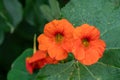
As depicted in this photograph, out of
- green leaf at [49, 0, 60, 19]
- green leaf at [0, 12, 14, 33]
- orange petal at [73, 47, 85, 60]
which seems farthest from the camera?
green leaf at [0, 12, 14, 33]

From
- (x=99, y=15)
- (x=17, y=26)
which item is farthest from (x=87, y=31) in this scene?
(x=17, y=26)

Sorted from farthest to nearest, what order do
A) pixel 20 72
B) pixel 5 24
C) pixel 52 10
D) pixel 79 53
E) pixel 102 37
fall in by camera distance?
pixel 5 24, pixel 52 10, pixel 20 72, pixel 102 37, pixel 79 53

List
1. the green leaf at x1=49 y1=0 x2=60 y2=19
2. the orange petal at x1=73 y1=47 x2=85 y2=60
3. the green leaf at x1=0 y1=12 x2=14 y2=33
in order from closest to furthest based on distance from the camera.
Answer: the orange petal at x1=73 y1=47 x2=85 y2=60 < the green leaf at x1=49 y1=0 x2=60 y2=19 < the green leaf at x1=0 y1=12 x2=14 y2=33

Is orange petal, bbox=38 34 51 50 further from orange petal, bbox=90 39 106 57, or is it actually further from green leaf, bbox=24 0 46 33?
green leaf, bbox=24 0 46 33

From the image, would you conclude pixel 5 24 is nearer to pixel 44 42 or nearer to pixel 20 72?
pixel 20 72

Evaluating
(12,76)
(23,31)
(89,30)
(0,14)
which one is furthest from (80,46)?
(23,31)

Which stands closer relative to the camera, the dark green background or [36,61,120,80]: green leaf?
[36,61,120,80]: green leaf

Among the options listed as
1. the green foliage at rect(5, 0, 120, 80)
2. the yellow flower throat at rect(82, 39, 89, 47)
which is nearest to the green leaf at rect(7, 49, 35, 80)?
the green foliage at rect(5, 0, 120, 80)
